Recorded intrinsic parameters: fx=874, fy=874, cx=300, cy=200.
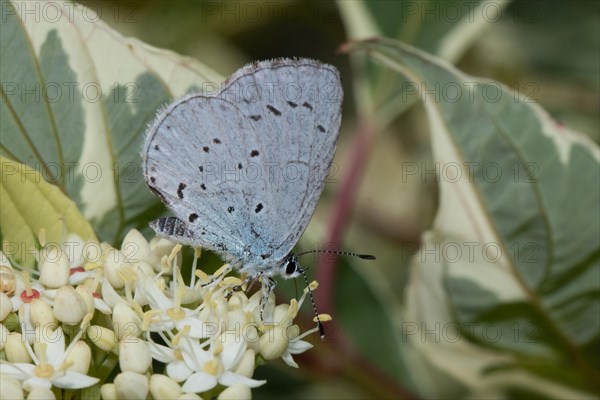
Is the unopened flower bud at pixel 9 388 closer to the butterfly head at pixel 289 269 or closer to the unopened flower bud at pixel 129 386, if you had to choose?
the unopened flower bud at pixel 129 386

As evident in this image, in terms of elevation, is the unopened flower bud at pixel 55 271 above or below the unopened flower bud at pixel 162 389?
above

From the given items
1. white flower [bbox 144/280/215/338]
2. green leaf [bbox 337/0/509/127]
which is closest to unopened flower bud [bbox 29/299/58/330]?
white flower [bbox 144/280/215/338]

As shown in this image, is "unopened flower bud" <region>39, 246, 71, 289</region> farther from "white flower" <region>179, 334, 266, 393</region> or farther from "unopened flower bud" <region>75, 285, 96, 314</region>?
"white flower" <region>179, 334, 266, 393</region>

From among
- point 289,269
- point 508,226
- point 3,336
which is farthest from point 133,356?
point 508,226

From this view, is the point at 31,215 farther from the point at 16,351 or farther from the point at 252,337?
the point at 252,337

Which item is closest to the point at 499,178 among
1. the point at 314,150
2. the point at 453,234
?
the point at 453,234

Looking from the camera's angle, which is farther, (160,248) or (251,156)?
(251,156)

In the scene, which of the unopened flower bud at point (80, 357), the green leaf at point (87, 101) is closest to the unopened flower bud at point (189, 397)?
the unopened flower bud at point (80, 357)
